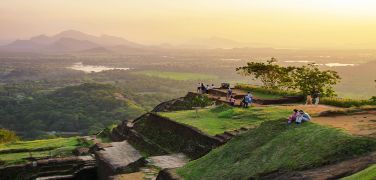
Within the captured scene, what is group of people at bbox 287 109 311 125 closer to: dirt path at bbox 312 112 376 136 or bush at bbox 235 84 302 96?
dirt path at bbox 312 112 376 136

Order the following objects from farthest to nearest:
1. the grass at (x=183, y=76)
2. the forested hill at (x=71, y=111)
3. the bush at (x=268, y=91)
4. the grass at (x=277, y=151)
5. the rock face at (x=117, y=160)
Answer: the grass at (x=183, y=76) < the forested hill at (x=71, y=111) < the bush at (x=268, y=91) < the rock face at (x=117, y=160) < the grass at (x=277, y=151)

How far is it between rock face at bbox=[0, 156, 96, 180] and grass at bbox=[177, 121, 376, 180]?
759 centimetres

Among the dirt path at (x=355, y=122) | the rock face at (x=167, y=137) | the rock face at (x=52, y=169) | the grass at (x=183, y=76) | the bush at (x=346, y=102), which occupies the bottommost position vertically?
the grass at (x=183, y=76)

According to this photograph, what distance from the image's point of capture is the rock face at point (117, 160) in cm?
1495

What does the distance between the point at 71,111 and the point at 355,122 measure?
7202 cm

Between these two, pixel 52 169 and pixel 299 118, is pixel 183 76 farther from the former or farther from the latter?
pixel 299 118

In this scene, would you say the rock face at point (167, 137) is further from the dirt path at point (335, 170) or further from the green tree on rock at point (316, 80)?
the green tree on rock at point (316, 80)

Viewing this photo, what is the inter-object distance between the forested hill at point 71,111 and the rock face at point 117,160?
42.6 m

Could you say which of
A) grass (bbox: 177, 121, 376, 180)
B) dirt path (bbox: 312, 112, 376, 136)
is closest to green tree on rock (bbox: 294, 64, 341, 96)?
dirt path (bbox: 312, 112, 376, 136)

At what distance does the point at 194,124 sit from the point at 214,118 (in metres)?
1.51

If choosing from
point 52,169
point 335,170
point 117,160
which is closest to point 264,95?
point 117,160

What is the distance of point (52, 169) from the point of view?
1922cm

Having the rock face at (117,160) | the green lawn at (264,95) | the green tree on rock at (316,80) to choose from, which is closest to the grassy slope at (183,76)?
the green tree on rock at (316,80)

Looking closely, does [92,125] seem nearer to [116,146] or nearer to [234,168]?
[116,146]
